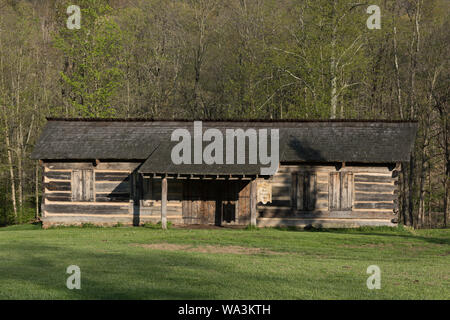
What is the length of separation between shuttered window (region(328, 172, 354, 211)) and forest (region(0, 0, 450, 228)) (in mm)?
9157

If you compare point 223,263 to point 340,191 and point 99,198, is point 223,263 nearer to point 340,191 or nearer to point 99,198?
point 340,191

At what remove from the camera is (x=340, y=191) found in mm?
24297

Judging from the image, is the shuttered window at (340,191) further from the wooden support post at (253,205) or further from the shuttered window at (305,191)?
the wooden support post at (253,205)

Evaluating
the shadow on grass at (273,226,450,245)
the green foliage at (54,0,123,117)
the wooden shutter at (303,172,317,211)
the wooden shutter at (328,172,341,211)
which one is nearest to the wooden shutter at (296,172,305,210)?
the wooden shutter at (303,172,317,211)

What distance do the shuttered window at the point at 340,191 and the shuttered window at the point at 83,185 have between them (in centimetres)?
1103

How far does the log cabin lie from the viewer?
2425 centimetres

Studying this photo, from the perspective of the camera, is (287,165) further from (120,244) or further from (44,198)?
(44,198)

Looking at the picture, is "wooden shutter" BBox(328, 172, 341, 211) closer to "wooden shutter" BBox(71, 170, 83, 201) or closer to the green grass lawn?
the green grass lawn

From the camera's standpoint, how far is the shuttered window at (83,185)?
25.0 meters

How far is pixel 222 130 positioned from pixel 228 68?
19.1 metres

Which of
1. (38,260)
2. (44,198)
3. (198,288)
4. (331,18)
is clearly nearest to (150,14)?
(331,18)

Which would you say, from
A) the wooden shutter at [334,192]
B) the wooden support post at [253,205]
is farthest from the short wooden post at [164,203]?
the wooden shutter at [334,192]

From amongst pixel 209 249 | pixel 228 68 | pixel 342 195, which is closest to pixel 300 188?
pixel 342 195
